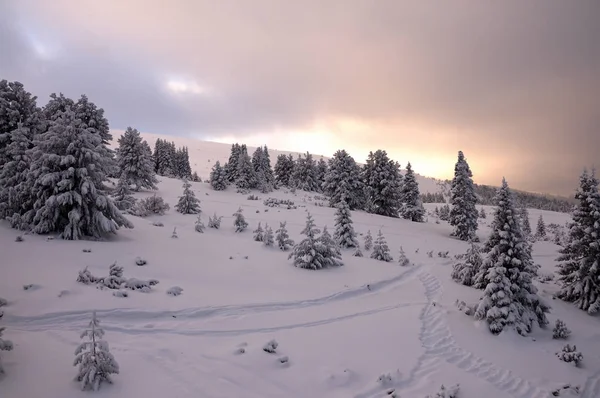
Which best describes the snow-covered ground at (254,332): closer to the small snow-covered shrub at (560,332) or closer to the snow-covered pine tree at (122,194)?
the small snow-covered shrub at (560,332)

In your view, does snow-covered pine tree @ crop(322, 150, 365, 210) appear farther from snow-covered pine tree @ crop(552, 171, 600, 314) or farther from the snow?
snow-covered pine tree @ crop(552, 171, 600, 314)

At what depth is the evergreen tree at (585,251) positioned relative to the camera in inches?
522

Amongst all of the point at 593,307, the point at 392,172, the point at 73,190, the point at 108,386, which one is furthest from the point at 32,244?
the point at 392,172

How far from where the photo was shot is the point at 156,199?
2473 cm

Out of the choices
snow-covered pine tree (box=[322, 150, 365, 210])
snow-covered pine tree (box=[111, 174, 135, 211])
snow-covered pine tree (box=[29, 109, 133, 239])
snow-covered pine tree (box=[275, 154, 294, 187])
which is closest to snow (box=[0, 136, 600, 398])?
snow-covered pine tree (box=[29, 109, 133, 239])

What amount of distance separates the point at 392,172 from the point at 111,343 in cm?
3955

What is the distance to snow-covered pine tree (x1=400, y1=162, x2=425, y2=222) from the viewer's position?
41.6 metres

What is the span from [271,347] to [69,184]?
11.6 m

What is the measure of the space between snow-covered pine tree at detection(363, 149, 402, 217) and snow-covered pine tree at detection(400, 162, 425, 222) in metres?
0.91

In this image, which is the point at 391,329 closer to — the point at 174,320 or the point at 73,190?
the point at 174,320

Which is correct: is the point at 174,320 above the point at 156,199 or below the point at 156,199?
below

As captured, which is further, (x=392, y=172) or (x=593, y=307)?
(x=392, y=172)

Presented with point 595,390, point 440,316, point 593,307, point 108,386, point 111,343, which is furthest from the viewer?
point 593,307

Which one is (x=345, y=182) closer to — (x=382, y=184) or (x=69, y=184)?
(x=382, y=184)
